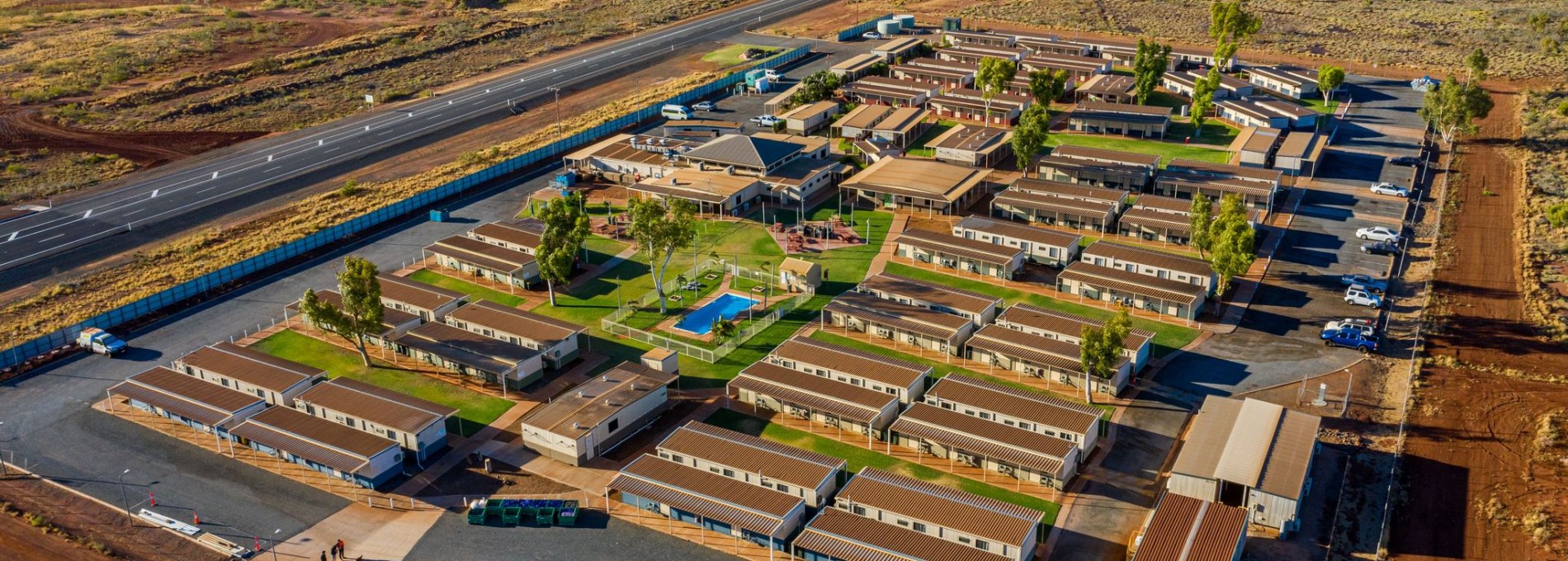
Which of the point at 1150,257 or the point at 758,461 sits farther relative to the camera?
the point at 1150,257

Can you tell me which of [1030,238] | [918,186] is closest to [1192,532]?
[1030,238]

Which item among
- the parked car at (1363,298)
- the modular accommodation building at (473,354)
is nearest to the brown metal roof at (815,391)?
the modular accommodation building at (473,354)

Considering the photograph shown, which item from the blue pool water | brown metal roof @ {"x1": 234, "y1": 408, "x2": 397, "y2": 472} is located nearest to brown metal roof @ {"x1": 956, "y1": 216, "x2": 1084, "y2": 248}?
the blue pool water

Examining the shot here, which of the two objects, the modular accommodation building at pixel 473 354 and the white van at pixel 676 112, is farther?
the white van at pixel 676 112

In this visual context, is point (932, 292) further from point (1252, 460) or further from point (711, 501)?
point (711, 501)

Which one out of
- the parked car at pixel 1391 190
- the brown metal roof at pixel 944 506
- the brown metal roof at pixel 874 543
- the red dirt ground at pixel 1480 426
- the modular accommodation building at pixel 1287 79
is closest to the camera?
the brown metal roof at pixel 874 543

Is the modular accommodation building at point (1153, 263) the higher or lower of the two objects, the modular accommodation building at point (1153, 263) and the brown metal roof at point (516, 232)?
the lower

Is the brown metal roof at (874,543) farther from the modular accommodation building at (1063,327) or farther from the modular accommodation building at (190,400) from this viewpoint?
the modular accommodation building at (190,400)
